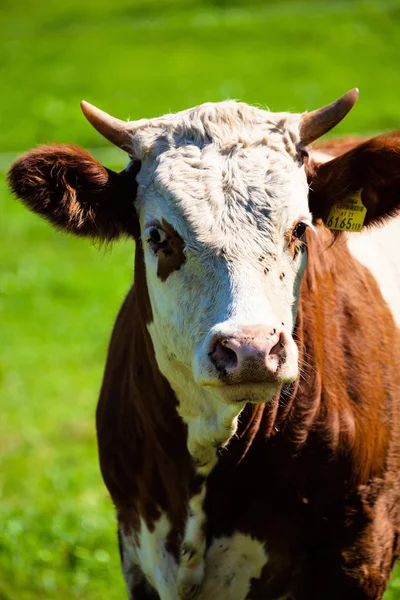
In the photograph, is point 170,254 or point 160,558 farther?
point 160,558

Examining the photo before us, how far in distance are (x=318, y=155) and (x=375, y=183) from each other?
73cm

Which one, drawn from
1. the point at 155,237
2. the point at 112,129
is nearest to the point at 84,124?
the point at 112,129

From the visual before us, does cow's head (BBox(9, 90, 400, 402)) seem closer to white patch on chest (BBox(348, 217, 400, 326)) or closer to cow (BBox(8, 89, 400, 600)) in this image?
cow (BBox(8, 89, 400, 600))

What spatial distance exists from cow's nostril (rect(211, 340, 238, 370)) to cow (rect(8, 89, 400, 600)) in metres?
0.22

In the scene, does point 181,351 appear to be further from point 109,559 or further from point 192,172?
point 109,559

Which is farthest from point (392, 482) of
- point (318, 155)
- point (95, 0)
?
point (95, 0)

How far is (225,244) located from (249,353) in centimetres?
49

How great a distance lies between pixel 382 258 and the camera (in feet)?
16.0

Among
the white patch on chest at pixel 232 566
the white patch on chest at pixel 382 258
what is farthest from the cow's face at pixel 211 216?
the white patch on chest at pixel 232 566

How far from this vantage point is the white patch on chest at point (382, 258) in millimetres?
4695

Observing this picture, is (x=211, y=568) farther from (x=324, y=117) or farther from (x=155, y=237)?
(x=324, y=117)

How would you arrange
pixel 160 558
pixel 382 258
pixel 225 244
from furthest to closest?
pixel 382 258 < pixel 160 558 < pixel 225 244

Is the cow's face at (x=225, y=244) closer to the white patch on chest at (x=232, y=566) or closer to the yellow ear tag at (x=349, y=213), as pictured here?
the yellow ear tag at (x=349, y=213)

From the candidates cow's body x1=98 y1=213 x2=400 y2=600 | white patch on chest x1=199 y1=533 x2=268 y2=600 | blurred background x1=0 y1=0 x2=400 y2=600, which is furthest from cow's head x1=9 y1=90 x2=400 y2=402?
blurred background x1=0 y1=0 x2=400 y2=600
